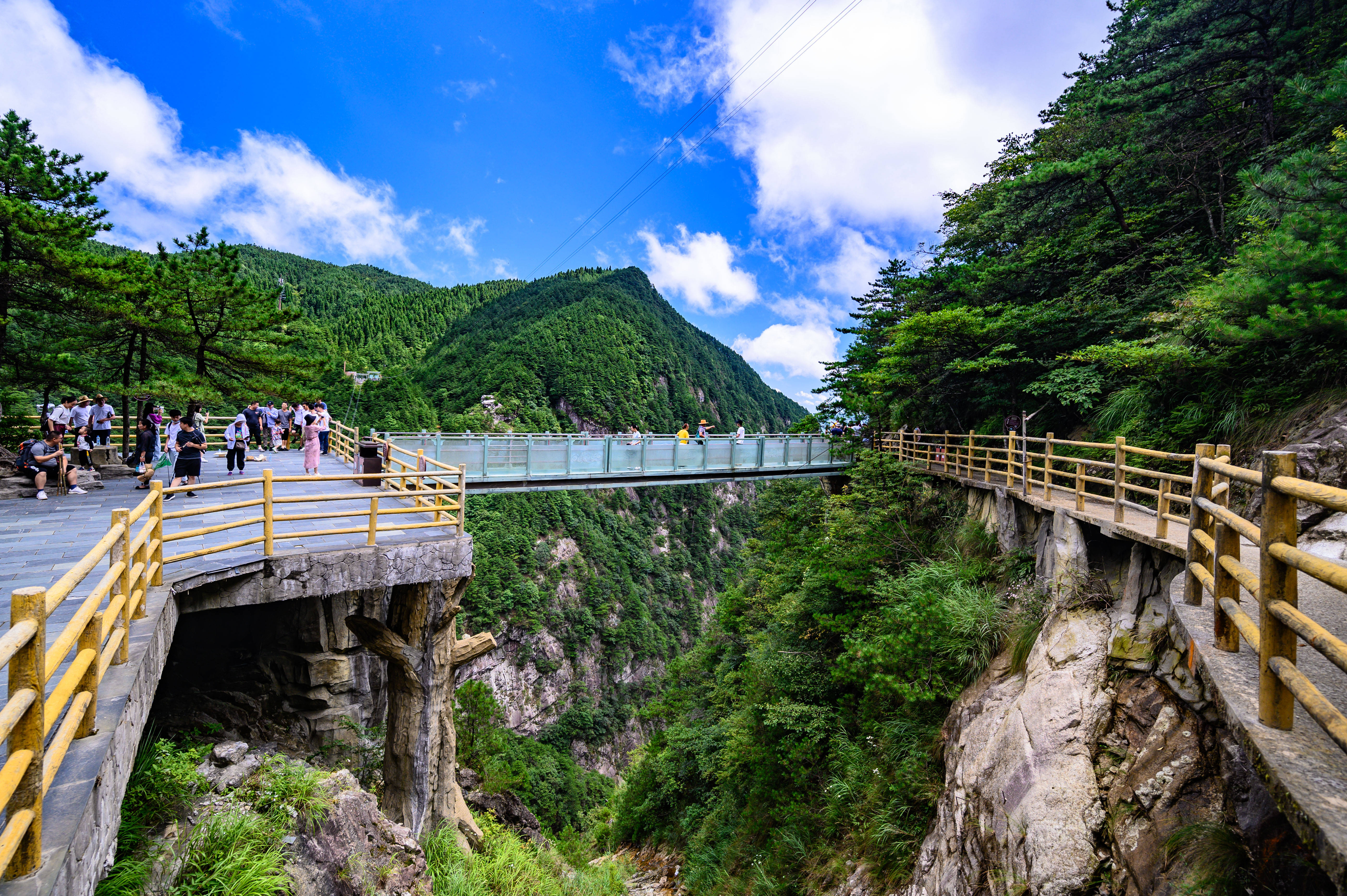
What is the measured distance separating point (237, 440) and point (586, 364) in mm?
82667

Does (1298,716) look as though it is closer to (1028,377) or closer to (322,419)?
(1028,377)

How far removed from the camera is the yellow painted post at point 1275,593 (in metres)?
2.16

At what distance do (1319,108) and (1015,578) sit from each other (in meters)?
8.57

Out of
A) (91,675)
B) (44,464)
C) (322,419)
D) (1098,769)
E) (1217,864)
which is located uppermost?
(322,419)

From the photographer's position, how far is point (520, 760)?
102 feet

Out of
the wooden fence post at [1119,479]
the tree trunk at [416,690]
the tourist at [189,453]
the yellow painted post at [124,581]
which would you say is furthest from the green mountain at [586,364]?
the wooden fence post at [1119,479]

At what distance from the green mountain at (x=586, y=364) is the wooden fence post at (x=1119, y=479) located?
65558mm

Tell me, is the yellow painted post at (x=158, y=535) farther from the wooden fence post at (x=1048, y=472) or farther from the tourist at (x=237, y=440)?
the wooden fence post at (x=1048, y=472)

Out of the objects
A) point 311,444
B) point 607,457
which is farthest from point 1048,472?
point 311,444

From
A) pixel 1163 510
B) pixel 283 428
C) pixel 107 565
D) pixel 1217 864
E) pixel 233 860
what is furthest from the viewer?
pixel 283 428

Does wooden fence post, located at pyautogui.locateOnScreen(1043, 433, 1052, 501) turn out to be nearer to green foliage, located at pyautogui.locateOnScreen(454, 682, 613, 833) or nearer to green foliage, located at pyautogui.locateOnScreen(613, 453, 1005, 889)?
green foliage, located at pyautogui.locateOnScreen(613, 453, 1005, 889)

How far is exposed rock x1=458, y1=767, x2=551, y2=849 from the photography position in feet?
48.2

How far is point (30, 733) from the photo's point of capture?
2.13 m

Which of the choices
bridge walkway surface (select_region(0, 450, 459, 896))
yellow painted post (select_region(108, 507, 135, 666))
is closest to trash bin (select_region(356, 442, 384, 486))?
bridge walkway surface (select_region(0, 450, 459, 896))
